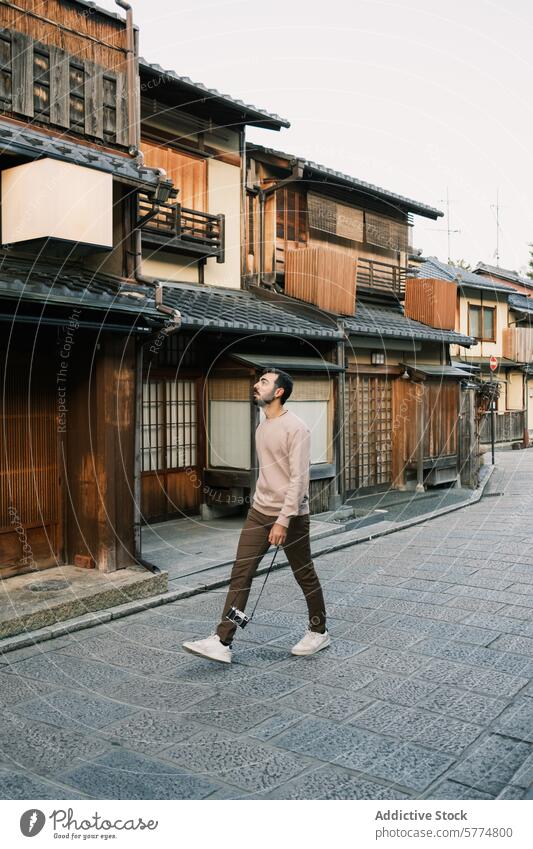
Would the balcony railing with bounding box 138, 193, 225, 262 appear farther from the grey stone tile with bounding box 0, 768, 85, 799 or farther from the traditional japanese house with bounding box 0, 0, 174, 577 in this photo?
the grey stone tile with bounding box 0, 768, 85, 799

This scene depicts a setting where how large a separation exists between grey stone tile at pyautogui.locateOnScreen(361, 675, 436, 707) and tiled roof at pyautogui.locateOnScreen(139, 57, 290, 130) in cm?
957

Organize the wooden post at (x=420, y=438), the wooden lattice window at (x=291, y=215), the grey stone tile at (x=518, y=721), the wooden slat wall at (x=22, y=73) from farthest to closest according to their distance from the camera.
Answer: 1. the wooden post at (x=420, y=438)
2. the wooden lattice window at (x=291, y=215)
3. the wooden slat wall at (x=22, y=73)
4. the grey stone tile at (x=518, y=721)

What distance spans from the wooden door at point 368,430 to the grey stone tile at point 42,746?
37.0 feet

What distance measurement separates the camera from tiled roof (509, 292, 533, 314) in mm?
33844

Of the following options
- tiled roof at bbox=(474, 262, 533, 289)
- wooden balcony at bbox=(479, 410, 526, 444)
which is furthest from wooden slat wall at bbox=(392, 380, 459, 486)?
tiled roof at bbox=(474, 262, 533, 289)

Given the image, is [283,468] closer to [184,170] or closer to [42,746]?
[42,746]

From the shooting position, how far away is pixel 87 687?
5363 mm

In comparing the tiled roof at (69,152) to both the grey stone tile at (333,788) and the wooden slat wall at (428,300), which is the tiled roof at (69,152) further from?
the wooden slat wall at (428,300)

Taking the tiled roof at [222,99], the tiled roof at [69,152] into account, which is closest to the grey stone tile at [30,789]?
the tiled roof at [69,152]

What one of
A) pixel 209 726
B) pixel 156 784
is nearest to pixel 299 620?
pixel 209 726

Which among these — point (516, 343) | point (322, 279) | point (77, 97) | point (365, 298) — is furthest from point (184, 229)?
point (516, 343)

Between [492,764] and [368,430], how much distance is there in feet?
41.2

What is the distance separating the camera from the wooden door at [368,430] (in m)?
15.8
